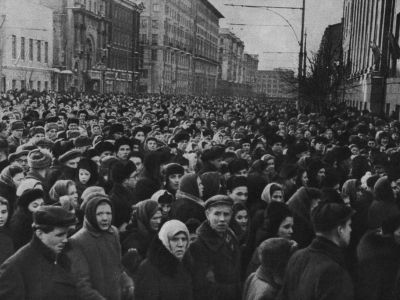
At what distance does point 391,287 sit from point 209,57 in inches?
5263

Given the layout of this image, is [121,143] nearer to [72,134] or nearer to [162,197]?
[72,134]

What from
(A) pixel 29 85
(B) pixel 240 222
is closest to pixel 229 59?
(A) pixel 29 85

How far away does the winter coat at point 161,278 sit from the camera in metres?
5.09

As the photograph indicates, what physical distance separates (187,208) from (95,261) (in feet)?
5.49

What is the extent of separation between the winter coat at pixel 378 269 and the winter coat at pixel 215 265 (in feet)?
3.36

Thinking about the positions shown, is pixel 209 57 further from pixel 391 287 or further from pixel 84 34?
pixel 391 287

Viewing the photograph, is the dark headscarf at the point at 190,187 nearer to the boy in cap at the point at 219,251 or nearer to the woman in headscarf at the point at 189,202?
the woman in headscarf at the point at 189,202

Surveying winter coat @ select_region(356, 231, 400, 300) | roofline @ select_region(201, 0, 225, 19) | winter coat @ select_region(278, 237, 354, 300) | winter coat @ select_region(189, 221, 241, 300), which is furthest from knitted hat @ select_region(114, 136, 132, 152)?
roofline @ select_region(201, 0, 225, 19)

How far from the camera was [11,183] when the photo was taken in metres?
7.80

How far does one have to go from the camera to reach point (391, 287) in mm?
5676

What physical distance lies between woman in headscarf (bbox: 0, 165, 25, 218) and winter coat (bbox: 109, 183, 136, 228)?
110 centimetres

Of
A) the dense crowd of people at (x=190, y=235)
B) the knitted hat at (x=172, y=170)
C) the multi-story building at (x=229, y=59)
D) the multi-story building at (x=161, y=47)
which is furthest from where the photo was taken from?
the multi-story building at (x=229, y=59)

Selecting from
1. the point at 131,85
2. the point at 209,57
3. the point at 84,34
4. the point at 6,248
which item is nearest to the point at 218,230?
the point at 6,248

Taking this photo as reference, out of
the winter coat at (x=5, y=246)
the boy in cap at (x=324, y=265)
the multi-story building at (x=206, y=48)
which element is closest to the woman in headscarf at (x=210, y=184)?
the winter coat at (x=5, y=246)
